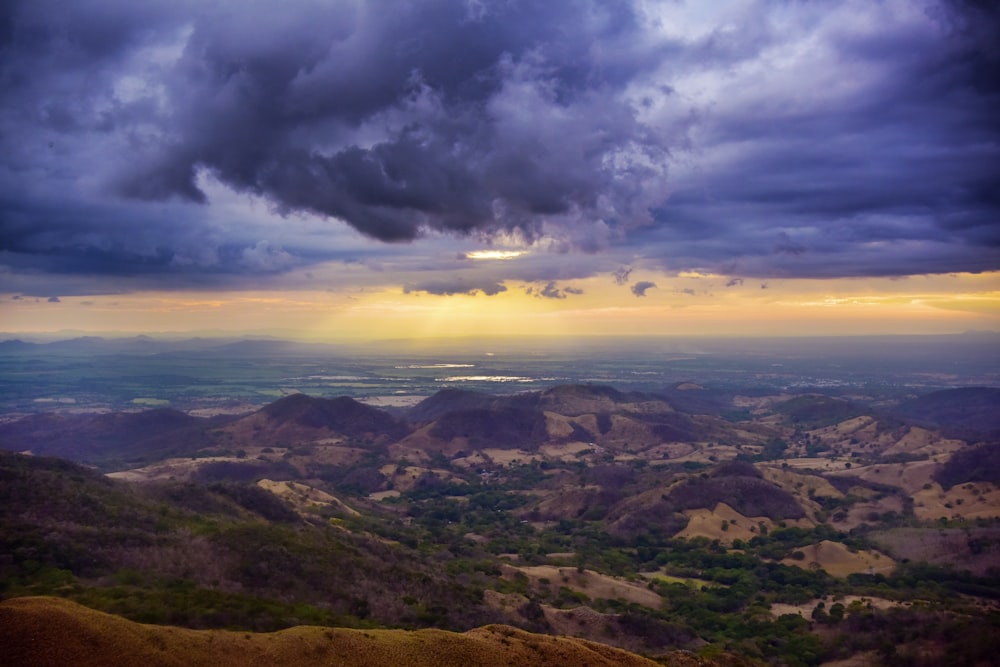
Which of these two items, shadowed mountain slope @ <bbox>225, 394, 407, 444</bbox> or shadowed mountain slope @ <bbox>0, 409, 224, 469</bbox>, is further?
shadowed mountain slope @ <bbox>225, 394, 407, 444</bbox>

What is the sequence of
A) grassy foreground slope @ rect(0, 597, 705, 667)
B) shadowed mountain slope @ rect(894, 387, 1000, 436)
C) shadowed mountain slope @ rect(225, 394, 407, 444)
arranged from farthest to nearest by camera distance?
shadowed mountain slope @ rect(894, 387, 1000, 436) → shadowed mountain slope @ rect(225, 394, 407, 444) → grassy foreground slope @ rect(0, 597, 705, 667)

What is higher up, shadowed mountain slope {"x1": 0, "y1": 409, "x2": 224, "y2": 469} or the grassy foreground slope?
the grassy foreground slope

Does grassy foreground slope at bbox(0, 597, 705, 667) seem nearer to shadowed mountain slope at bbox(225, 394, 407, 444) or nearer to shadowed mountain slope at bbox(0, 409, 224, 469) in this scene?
shadowed mountain slope at bbox(0, 409, 224, 469)

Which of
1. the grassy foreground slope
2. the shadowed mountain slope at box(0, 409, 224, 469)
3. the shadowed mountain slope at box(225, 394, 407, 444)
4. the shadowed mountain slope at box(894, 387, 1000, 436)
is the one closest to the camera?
the grassy foreground slope

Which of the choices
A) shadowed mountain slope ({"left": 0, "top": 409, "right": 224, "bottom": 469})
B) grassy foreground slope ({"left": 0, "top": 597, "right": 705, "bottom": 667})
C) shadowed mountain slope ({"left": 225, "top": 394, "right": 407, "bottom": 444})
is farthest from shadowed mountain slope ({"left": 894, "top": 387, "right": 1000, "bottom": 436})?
grassy foreground slope ({"left": 0, "top": 597, "right": 705, "bottom": 667})

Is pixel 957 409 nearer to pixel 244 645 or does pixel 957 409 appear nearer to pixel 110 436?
pixel 244 645

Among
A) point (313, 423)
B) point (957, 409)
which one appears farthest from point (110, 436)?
point (957, 409)

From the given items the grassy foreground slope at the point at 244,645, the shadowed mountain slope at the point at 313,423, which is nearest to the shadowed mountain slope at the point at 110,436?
the shadowed mountain slope at the point at 313,423

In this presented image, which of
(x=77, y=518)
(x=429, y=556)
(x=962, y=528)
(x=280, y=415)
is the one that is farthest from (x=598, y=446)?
(x=77, y=518)

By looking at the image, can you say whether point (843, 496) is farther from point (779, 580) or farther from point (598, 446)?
point (598, 446)

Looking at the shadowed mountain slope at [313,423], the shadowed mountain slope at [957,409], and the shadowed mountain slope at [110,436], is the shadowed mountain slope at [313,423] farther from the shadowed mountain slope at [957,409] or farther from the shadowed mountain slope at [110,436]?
the shadowed mountain slope at [957,409]
